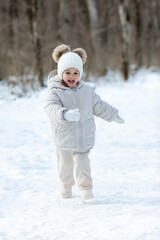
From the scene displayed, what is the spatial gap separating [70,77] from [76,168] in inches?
33.0

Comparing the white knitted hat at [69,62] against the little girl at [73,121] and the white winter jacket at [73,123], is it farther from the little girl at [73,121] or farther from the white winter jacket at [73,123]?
the white winter jacket at [73,123]

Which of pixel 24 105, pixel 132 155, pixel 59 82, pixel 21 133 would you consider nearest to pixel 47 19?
pixel 24 105

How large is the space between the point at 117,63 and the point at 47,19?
16.2ft

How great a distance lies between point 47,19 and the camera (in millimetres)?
21297

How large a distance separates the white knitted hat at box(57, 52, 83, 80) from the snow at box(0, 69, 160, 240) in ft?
4.02

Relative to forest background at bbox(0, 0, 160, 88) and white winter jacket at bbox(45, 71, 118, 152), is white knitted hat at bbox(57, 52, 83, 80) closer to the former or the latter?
white winter jacket at bbox(45, 71, 118, 152)

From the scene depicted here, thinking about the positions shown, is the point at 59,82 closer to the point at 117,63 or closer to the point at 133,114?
the point at 133,114

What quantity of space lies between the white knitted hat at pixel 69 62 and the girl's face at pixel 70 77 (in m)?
0.03

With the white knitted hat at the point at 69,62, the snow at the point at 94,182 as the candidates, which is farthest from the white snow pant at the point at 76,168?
the white knitted hat at the point at 69,62

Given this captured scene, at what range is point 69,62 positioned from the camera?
3697 millimetres

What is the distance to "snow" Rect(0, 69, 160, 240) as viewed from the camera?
2.91 m

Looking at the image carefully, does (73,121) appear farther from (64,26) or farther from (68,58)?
(64,26)

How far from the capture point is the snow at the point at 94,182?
9.56 ft

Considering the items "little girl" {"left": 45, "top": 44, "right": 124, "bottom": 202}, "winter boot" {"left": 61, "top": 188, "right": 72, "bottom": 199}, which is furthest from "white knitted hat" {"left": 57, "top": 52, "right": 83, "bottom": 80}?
"winter boot" {"left": 61, "top": 188, "right": 72, "bottom": 199}
